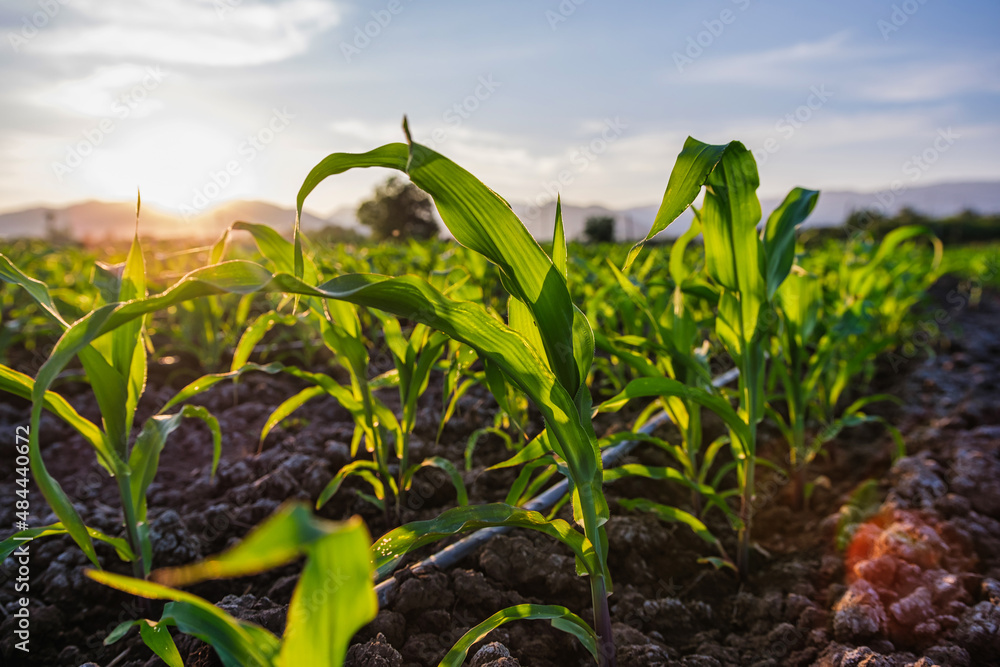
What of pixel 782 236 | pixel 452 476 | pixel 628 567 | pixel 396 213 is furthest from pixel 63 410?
pixel 396 213

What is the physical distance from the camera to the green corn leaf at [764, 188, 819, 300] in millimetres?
1383

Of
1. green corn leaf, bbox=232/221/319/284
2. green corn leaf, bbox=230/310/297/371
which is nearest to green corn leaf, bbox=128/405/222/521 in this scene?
green corn leaf, bbox=230/310/297/371

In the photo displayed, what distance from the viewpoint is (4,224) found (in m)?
156

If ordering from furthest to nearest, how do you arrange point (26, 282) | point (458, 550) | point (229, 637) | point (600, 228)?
point (600, 228), point (458, 550), point (26, 282), point (229, 637)

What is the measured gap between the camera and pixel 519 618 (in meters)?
0.98

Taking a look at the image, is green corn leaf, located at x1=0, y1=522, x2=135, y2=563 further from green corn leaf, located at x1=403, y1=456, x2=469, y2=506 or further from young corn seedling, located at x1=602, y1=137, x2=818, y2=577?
young corn seedling, located at x1=602, y1=137, x2=818, y2=577

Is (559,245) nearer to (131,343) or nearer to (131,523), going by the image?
(131,343)

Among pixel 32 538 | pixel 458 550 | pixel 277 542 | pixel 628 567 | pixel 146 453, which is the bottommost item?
pixel 628 567

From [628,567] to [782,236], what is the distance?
1.00 metres

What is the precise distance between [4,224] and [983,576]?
21251cm

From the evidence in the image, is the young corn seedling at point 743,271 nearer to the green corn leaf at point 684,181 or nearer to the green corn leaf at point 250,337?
the green corn leaf at point 684,181

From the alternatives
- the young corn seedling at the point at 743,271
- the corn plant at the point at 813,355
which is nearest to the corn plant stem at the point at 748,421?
the young corn seedling at the point at 743,271

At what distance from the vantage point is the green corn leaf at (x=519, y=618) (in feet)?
2.98

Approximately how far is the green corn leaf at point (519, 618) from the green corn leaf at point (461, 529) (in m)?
0.11
